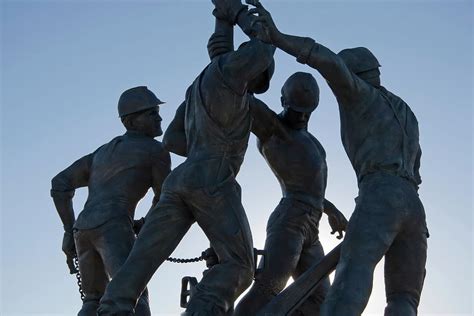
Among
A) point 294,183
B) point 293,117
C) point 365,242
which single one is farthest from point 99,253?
point 365,242

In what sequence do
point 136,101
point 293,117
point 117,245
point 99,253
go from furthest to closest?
1. point 136,101
2. point 293,117
3. point 99,253
4. point 117,245

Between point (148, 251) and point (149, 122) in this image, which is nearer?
point (148, 251)

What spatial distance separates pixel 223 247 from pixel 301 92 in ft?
7.76

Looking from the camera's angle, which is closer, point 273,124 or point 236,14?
point 236,14

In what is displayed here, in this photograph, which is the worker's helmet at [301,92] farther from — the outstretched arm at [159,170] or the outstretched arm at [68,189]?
the outstretched arm at [68,189]

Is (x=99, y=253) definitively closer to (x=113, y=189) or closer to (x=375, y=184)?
(x=113, y=189)

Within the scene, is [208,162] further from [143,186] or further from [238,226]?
[143,186]

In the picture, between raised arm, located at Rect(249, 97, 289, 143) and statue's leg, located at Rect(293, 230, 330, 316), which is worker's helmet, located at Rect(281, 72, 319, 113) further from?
statue's leg, located at Rect(293, 230, 330, 316)

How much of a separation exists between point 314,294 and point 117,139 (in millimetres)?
2687

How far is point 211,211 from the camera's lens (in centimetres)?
1162

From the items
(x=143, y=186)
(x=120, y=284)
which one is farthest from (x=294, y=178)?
(x=120, y=284)

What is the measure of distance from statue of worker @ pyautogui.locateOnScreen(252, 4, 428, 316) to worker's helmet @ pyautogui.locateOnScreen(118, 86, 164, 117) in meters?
2.24

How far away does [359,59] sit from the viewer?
1239 centimetres

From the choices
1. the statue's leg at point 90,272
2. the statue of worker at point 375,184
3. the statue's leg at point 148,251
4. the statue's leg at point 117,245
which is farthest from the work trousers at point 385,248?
the statue's leg at point 90,272
